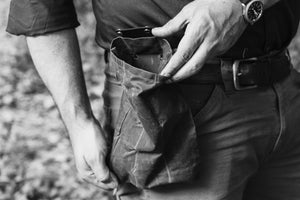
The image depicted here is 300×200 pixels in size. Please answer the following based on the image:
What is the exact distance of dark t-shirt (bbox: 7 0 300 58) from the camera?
181cm

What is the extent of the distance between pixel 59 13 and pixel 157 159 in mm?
557

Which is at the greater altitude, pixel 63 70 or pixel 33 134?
pixel 63 70

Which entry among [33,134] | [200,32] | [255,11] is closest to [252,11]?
[255,11]

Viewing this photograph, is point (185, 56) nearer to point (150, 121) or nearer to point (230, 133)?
point (150, 121)

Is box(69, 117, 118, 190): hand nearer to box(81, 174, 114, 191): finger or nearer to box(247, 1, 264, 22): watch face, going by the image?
box(81, 174, 114, 191): finger

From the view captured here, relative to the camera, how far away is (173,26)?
5.50 feet

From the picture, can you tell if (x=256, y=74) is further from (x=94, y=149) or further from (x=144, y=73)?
(x=94, y=149)

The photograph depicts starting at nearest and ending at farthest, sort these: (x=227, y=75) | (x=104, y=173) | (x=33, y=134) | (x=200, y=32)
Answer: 1. (x=200, y=32)
2. (x=227, y=75)
3. (x=104, y=173)
4. (x=33, y=134)

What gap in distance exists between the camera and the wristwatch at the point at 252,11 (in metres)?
1.72

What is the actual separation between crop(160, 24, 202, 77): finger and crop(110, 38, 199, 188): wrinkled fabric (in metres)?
0.04

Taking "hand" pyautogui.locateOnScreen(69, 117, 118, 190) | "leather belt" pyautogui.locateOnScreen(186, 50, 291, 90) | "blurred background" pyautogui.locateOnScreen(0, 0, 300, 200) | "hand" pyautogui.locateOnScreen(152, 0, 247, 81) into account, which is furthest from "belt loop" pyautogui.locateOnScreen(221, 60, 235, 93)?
"blurred background" pyautogui.locateOnScreen(0, 0, 300, 200)

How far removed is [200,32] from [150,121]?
0.27 meters

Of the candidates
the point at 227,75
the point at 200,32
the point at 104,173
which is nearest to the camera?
the point at 200,32

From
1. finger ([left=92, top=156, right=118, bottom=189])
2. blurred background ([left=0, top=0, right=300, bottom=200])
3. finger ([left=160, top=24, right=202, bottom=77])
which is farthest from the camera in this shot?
blurred background ([left=0, top=0, right=300, bottom=200])
